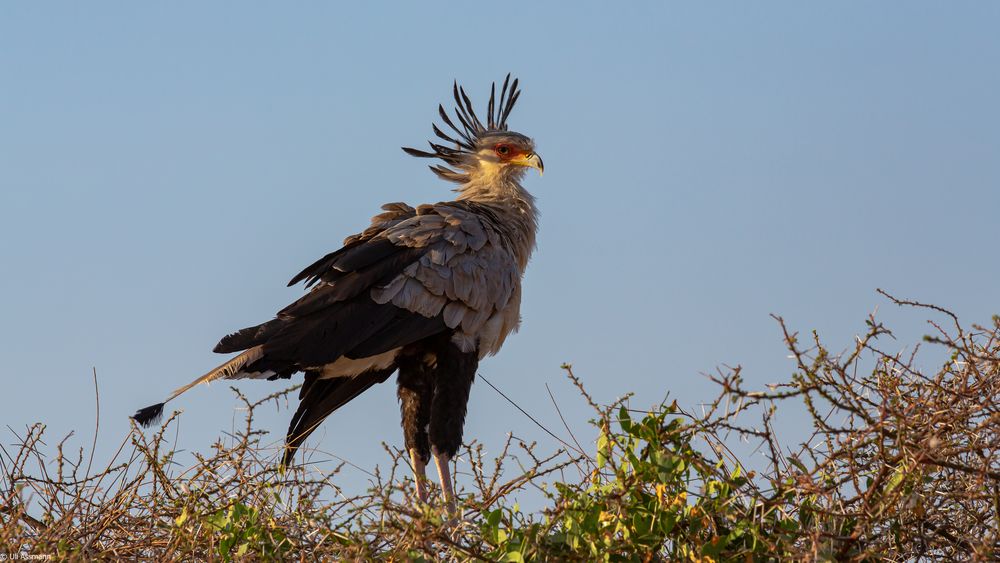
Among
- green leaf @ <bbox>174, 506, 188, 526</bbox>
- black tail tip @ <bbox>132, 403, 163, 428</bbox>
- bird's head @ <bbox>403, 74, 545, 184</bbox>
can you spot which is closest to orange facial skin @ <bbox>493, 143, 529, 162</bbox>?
bird's head @ <bbox>403, 74, 545, 184</bbox>

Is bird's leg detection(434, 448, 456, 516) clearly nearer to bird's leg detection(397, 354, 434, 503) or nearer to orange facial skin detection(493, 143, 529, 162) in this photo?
bird's leg detection(397, 354, 434, 503)

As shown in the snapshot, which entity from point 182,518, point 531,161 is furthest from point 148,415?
point 531,161

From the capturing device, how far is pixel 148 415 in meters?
4.55

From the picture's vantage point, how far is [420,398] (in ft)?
18.0

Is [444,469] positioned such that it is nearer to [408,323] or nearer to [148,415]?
[408,323]

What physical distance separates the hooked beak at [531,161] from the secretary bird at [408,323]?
1.52 feet

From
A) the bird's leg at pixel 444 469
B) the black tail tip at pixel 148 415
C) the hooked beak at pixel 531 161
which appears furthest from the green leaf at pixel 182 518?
the hooked beak at pixel 531 161

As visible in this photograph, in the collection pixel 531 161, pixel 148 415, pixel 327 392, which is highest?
pixel 531 161

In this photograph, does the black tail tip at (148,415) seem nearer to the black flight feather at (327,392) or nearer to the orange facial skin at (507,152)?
the black flight feather at (327,392)

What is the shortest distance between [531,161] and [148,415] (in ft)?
8.80

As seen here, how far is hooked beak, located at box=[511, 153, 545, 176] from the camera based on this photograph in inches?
245

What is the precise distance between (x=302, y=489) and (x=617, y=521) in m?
1.30

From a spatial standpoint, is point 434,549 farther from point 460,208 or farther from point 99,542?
point 460,208

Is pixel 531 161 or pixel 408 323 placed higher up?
pixel 531 161
